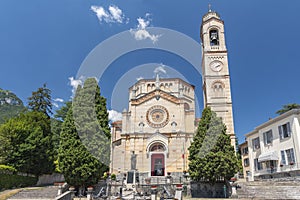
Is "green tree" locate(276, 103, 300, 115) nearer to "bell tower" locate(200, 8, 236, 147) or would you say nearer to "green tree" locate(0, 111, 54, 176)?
"bell tower" locate(200, 8, 236, 147)

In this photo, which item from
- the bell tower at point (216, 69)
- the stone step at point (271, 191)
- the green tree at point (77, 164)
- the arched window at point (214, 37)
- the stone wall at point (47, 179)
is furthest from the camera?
the arched window at point (214, 37)

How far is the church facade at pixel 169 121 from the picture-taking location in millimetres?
25859

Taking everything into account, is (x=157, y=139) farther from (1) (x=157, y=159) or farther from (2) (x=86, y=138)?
(2) (x=86, y=138)

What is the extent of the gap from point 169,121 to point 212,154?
1296cm

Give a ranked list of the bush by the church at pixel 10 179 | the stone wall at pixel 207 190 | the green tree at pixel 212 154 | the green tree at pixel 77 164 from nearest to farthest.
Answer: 1. the green tree at pixel 77 164
2. the green tree at pixel 212 154
3. the stone wall at pixel 207 190
4. the bush by the church at pixel 10 179

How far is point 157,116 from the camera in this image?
94.4 ft

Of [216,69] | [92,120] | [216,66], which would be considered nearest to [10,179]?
[92,120]

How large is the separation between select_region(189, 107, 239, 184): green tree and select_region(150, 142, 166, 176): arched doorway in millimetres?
9445

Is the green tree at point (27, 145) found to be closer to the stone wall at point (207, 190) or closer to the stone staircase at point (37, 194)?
the stone staircase at point (37, 194)

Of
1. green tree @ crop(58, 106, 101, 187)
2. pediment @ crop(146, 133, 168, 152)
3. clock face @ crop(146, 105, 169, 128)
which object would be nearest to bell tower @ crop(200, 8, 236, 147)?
clock face @ crop(146, 105, 169, 128)

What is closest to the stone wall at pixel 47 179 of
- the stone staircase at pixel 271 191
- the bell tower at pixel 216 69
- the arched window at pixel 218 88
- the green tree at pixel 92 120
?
the green tree at pixel 92 120

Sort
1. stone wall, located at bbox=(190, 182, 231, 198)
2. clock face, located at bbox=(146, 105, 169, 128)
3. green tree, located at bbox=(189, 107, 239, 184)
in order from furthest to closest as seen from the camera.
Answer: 1. clock face, located at bbox=(146, 105, 169, 128)
2. stone wall, located at bbox=(190, 182, 231, 198)
3. green tree, located at bbox=(189, 107, 239, 184)

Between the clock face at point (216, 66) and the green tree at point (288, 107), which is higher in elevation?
the clock face at point (216, 66)

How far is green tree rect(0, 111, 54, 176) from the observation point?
18.2 meters
